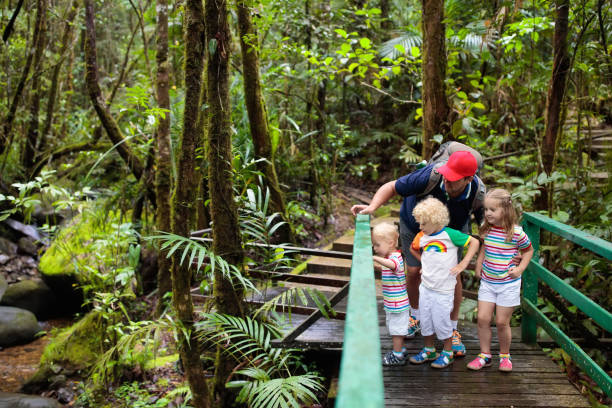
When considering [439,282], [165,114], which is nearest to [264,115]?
[165,114]

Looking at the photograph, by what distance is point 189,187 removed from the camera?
12.9ft

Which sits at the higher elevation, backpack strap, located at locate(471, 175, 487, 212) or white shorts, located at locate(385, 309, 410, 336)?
backpack strap, located at locate(471, 175, 487, 212)

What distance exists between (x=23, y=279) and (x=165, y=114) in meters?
5.72

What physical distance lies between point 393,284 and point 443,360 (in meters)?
0.63

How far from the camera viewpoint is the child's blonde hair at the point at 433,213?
9.39ft

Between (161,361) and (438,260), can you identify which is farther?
(161,361)

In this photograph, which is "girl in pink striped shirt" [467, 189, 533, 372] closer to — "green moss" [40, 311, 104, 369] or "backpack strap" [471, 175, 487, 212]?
"backpack strap" [471, 175, 487, 212]

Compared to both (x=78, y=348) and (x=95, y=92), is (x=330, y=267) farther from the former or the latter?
(x=95, y=92)

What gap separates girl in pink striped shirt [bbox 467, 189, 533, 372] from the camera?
2.91 meters

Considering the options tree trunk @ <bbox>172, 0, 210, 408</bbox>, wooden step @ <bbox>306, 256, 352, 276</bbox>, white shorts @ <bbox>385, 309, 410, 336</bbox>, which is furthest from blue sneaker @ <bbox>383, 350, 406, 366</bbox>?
wooden step @ <bbox>306, 256, 352, 276</bbox>

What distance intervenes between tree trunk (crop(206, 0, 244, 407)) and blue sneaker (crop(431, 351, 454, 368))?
1.62 m

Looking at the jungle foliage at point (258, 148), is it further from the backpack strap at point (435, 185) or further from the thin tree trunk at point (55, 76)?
the backpack strap at point (435, 185)

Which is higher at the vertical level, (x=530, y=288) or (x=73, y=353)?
(x=530, y=288)

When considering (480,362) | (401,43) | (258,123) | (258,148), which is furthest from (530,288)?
(401,43)
